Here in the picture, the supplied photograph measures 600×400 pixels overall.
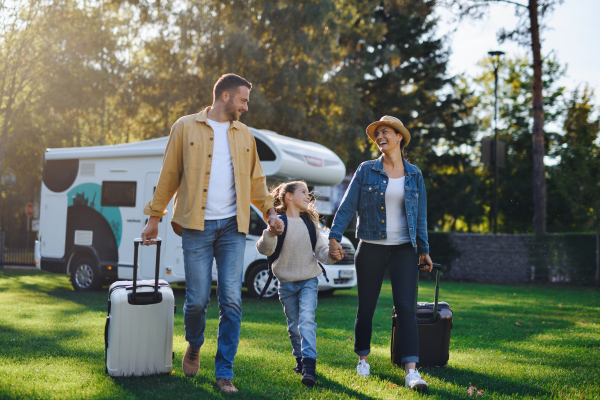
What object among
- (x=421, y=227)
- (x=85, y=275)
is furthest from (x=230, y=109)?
(x=85, y=275)

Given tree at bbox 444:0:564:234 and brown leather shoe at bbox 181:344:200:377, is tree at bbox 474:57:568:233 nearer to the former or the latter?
tree at bbox 444:0:564:234

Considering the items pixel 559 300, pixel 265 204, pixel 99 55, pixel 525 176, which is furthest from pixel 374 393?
pixel 525 176

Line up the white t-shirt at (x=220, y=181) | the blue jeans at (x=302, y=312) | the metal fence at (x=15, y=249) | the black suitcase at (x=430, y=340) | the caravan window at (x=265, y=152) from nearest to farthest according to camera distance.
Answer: the white t-shirt at (x=220, y=181), the blue jeans at (x=302, y=312), the black suitcase at (x=430, y=340), the caravan window at (x=265, y=152), the metal fence at (x=15, y=249)

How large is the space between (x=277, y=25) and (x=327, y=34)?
177 cm

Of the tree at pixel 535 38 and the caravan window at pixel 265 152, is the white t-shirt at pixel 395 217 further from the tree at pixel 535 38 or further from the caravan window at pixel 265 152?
the tree at pixel 535 38

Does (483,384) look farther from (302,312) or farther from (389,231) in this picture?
(302,312)

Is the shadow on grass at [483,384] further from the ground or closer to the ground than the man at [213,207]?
closer to the ground

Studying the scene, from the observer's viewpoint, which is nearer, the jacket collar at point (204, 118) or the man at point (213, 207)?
the man at point (213, 207)

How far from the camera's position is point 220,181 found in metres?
4.14

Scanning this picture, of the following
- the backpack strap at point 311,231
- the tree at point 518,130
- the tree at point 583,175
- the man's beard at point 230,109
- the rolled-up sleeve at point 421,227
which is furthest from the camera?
the tree at point 518,130

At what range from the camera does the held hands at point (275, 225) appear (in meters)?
4.17

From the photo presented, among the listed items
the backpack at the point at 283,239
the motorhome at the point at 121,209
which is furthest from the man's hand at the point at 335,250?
the motorhome at the point at 121,209

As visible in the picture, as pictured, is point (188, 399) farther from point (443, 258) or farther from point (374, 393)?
point (443, 258)

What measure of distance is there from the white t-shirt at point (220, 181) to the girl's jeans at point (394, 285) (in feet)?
3.77
